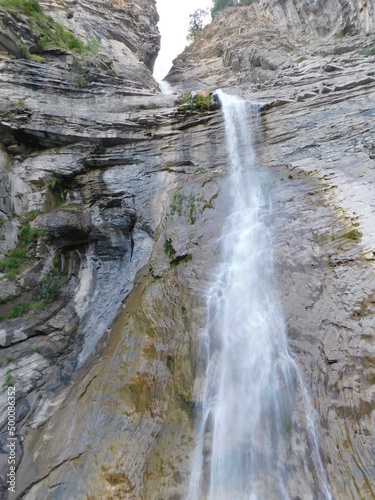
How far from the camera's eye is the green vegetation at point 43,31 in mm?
13156

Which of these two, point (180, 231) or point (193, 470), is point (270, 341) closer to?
point (193, 470)

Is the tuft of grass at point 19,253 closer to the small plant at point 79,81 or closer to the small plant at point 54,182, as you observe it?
the small plant at point 54,182

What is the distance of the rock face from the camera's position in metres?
5.24

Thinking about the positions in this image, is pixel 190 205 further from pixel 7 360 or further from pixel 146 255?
pixel 7 360

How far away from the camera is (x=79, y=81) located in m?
12.6

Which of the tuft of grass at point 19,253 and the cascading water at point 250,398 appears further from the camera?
the tuft of grass at point 19,253

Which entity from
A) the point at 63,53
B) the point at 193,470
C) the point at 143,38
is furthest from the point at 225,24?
the point at 193,470

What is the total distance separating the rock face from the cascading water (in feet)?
0.82

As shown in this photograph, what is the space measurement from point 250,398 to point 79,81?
13311mm

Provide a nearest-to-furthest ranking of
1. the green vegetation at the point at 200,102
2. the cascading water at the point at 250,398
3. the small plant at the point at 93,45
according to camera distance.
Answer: the cascading water at the point at 250,398
the green vegetation at the point at 200,102
the small plant at the point at 93,45

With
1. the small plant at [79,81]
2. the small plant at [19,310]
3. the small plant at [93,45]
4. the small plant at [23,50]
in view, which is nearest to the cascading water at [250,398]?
the small plant at [19,310]

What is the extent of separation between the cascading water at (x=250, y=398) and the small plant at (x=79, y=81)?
9.34m

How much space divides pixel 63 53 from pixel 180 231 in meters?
10.7

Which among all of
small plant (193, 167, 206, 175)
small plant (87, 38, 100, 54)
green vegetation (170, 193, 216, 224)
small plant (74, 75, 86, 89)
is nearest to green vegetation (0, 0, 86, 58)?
small plant (87, 38, 100, 54)
